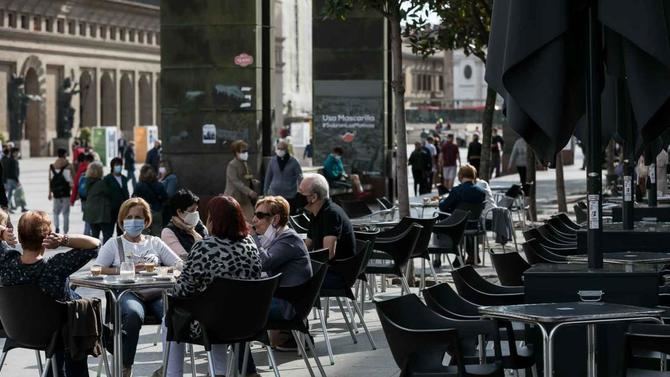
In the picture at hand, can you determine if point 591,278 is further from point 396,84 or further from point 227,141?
point 227,141

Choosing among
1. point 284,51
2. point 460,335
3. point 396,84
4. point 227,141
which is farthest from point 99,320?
point 284,51

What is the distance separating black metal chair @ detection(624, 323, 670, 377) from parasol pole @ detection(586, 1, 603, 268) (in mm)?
569

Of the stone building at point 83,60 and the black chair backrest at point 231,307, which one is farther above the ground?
the stone building at point 83,60

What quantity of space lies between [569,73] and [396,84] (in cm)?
909

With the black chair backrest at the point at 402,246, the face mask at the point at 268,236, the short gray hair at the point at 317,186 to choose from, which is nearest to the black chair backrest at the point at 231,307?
the face mask at the point at 268,236

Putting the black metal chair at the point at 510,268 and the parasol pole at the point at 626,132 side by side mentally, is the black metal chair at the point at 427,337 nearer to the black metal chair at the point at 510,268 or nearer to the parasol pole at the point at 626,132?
the black metal chair at the point at 510,268

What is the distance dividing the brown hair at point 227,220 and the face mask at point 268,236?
A: 144 centimetres

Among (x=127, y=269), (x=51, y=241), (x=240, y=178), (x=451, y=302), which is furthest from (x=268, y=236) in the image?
(x=240, y=178)

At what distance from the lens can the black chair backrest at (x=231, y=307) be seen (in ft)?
28.8

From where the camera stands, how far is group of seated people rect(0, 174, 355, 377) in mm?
8898

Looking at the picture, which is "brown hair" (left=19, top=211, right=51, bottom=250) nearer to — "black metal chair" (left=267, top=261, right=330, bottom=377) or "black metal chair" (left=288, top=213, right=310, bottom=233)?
"black metal chair" (left=267, top=261, right=330, bottom=377)

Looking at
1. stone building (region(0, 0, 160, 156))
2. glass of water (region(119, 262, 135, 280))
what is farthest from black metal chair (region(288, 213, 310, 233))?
stone building (region(0, 0, 160, 156))

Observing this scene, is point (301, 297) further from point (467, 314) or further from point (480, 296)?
point (467, 314)

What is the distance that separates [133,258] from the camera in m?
10.4
